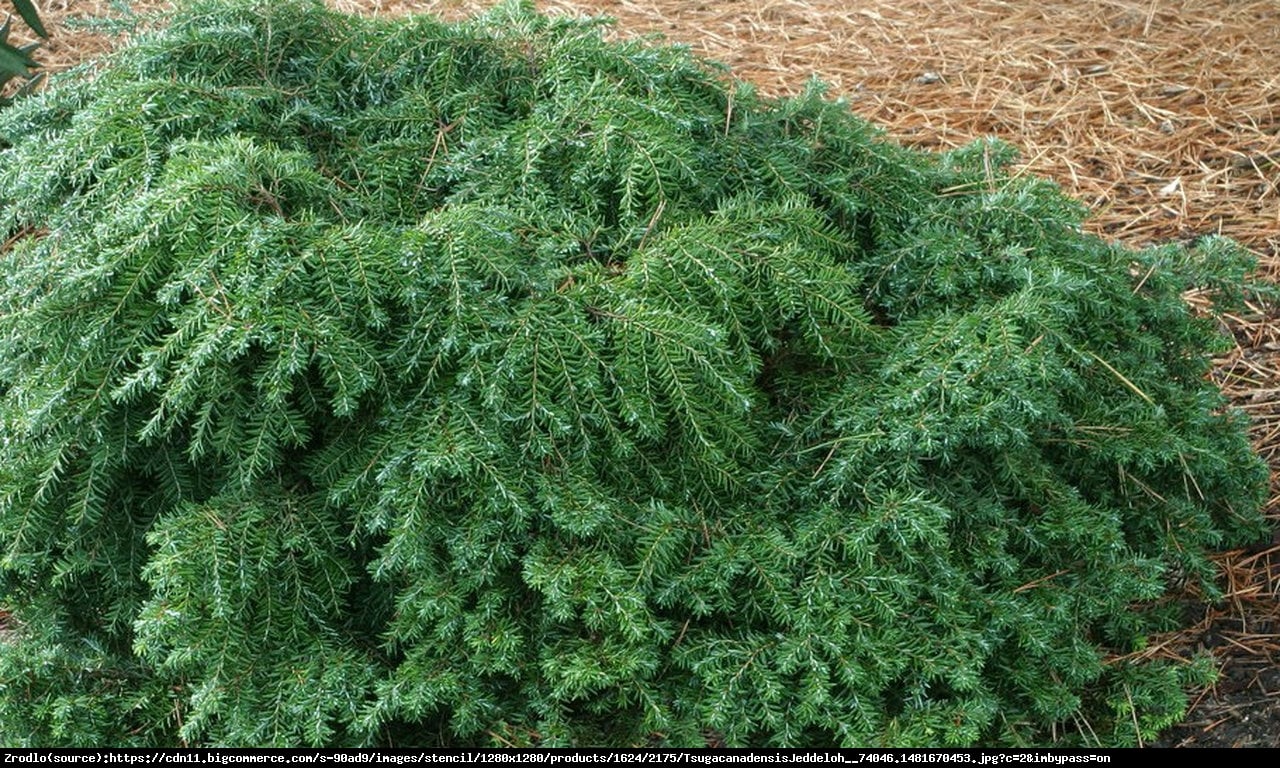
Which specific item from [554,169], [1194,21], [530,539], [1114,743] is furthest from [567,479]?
[1194,21]

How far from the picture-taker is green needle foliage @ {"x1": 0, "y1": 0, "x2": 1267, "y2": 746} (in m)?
2.40

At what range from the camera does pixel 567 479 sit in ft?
8.09

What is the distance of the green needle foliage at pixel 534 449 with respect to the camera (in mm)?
2396

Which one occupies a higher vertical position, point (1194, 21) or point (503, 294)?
point (503, 294)

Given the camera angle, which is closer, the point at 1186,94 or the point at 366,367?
A: the point at 366,367

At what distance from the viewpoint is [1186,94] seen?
4859 mm

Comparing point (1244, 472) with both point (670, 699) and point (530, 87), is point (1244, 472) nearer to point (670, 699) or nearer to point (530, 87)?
point (670, 699)

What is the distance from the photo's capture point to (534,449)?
243 centimetres

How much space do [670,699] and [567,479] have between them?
48 cm

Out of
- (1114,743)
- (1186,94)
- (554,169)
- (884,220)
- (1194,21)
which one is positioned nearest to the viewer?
(1114,743)

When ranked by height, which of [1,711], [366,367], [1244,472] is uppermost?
[366,367]

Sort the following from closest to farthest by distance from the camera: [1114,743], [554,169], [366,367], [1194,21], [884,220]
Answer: [366,367]
[1114,743]
[554,169]
[884,220]
[1194,21]

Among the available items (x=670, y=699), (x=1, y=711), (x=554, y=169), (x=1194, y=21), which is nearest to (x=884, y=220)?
(x=554, y=169)

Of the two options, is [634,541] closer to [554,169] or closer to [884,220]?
[554,169]
